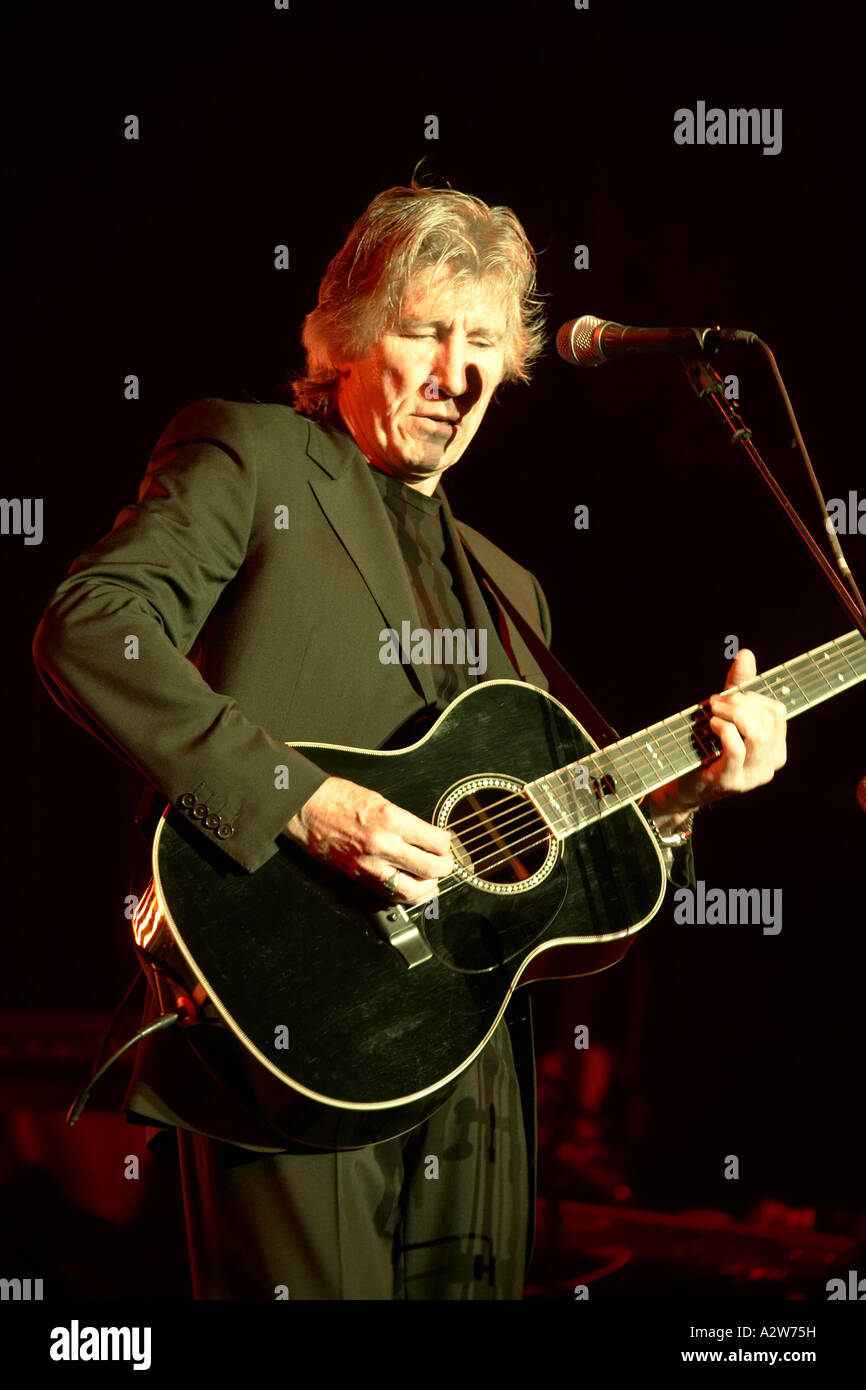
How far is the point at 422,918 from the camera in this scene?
6.58ft

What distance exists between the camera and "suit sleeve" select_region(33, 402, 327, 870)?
1.85m

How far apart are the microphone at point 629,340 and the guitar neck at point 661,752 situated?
2.52ft

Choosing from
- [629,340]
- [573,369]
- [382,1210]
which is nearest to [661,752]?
[629,340]

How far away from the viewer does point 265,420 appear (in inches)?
89.4

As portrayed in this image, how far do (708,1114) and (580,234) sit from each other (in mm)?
3190

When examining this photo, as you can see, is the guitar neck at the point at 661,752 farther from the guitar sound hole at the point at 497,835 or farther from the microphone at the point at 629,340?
the microphone at the point at 629,340

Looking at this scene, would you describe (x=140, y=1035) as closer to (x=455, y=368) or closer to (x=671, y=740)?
(x=671, y=740)

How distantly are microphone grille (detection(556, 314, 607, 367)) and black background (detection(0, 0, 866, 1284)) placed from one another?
137 cm

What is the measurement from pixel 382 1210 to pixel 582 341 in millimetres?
1780

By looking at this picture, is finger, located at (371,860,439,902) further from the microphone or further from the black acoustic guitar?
the microphone

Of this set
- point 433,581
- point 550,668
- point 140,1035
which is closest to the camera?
point 140,1035

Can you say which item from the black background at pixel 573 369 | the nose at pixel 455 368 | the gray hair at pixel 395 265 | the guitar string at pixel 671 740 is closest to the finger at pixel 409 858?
the guitar string at pixel 671 740
